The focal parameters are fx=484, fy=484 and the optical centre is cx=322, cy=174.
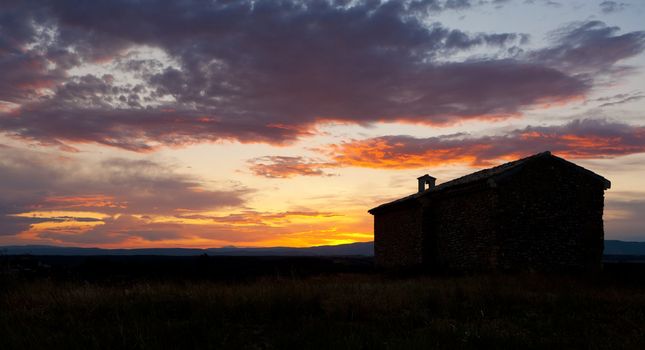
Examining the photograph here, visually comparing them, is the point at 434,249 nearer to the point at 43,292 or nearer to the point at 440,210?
the point at 440,210

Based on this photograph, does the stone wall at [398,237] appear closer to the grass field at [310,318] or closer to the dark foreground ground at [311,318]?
the dark foreground ground at [311,318]

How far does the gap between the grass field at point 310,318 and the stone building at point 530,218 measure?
749cm

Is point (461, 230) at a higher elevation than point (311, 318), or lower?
higher

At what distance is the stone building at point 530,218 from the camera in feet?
65.2

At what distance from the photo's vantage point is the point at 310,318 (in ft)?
27.9

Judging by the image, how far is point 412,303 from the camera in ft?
34.8

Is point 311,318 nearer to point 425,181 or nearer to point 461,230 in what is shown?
point 461,230

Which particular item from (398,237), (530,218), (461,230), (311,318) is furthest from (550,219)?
(311,318)

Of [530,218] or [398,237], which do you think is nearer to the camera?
[530,218]

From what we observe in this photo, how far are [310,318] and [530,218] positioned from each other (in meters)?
14.8

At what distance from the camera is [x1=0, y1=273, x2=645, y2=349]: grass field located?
6984mm

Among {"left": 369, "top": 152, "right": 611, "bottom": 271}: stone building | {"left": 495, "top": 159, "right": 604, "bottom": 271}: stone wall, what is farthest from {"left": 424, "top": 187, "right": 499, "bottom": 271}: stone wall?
{"left": 495, "top": 159, "right": 604, "bottom": 271}: stone wall

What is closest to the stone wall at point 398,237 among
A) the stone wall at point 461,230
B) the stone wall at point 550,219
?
the stone wall at point 461,230

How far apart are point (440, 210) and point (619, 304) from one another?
12.9 metres
